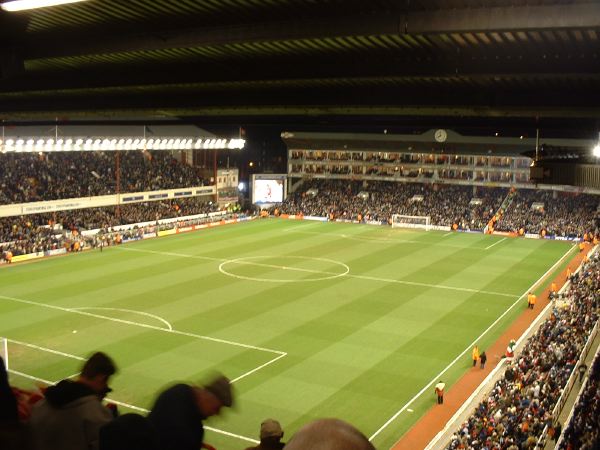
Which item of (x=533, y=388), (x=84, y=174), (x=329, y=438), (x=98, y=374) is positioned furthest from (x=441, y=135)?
(x=329, y=438)

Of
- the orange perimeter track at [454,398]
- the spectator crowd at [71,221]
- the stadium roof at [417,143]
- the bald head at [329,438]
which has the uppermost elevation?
the stadium roof at [417,143]

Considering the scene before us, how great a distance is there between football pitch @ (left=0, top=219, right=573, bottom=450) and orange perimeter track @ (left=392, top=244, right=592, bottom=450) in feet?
1.27

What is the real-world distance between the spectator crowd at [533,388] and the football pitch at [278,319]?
2382mm

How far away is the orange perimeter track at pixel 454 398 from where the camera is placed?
2081 cm

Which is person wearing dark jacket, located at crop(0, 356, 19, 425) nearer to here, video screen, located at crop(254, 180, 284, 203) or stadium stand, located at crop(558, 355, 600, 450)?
stadium stand, located at crop(558, 355, 600, 450)

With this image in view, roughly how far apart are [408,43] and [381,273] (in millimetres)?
35203

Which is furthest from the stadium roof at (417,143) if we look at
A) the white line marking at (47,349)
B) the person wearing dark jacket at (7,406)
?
the person wearing dark jacket at (7,406)

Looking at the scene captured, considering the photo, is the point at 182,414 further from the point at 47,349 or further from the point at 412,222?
the point at 412,222

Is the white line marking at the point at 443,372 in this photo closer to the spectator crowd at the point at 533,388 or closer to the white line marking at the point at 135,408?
the spectator crowd at the point at 533,388

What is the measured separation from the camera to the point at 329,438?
2604 mm

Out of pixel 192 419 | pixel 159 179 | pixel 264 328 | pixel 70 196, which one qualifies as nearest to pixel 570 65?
pixel 192 419

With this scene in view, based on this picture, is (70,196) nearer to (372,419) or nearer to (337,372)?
(337,372)

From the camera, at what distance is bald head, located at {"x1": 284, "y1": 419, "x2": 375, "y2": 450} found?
2.57 metres

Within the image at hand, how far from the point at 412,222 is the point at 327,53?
59732 mm
